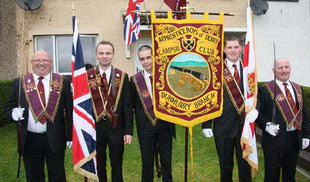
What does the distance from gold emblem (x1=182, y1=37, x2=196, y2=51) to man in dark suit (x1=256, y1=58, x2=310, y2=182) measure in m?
1.00

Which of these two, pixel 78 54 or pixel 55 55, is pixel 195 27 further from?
pixel 55 55

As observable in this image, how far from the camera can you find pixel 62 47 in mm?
9195

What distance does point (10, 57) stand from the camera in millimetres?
9336

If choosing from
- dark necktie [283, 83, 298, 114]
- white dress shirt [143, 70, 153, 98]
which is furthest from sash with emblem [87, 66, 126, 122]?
dark necktie [283, 83, 298, 114]

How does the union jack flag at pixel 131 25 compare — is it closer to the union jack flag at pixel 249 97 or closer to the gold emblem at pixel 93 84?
the gold emblem at pixel 93 84

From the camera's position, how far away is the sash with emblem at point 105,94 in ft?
11.1

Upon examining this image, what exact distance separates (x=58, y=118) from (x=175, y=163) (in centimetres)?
265

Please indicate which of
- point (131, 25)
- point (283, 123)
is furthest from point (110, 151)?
point (131, 25)

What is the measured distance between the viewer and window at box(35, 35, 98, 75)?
9.12 metres

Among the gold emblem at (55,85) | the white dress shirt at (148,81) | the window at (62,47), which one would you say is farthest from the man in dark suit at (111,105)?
the window at (62,47)

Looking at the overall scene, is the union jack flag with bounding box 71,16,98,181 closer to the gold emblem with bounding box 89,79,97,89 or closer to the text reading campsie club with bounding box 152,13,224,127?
the gold emblem with bounding box 89,79,97,89

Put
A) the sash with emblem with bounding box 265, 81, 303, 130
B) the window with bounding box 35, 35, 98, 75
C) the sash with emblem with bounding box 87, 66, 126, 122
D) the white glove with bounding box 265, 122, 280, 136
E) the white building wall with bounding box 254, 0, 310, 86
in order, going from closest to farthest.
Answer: the white glove with bounding box 265, 122, 280, 136, the sash with emblem with bounding box 265, 81, 303, 130, the sash with emblem with bounding box 87, 66, 126, 122, the window with bounding box 35, 35, 98, 75, the white building wall with bounding box 254, 0, 310, 86

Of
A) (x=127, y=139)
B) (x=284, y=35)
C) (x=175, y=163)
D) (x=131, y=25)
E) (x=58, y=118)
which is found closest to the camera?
(x=58, y=118)

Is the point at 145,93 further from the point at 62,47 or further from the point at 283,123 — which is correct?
the point at 62,47
